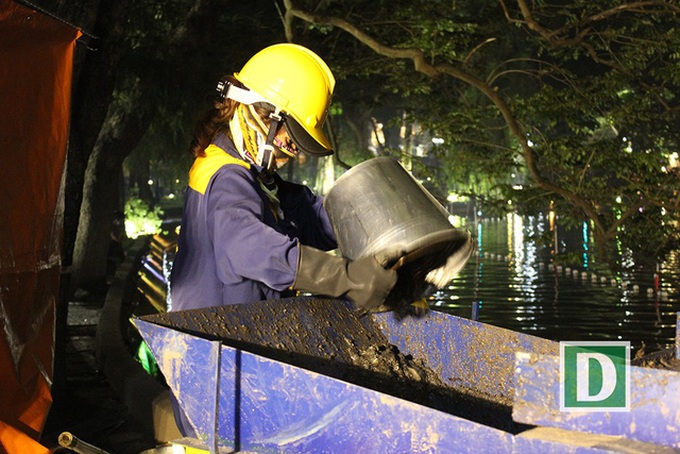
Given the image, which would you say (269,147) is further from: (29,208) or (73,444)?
(73,444)

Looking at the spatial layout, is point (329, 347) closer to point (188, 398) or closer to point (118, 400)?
point (188, 398)

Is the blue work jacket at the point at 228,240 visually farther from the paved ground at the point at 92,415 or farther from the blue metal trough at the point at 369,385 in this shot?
the paved ground at the point at 92,415

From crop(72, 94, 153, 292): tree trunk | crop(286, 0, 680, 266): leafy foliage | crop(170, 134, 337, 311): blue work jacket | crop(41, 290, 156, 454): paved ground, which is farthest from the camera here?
crop(72, 94, 153, 292): tree trunk

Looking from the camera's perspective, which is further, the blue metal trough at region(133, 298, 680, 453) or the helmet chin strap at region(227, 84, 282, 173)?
the helmet chin strap at region(227, 84, 282, 173)

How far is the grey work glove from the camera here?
11.0 ft

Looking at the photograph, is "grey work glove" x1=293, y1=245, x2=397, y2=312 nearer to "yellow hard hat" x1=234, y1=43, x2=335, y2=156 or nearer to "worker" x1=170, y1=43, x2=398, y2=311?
"worker" x1=170, y1=43, x2=398, y2=311

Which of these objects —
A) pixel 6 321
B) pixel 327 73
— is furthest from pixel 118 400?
pixel 327 73

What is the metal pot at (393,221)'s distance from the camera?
3.63m

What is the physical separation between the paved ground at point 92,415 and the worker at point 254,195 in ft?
5.30

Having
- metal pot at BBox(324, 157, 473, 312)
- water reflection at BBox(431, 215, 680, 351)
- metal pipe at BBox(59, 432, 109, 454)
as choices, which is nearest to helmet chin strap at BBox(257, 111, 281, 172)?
metal pot at BBox(324, 157, 473, 312)

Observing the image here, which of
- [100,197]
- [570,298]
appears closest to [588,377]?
[100,197]

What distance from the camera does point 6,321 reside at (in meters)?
4.01

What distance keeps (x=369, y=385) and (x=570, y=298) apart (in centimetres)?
1215

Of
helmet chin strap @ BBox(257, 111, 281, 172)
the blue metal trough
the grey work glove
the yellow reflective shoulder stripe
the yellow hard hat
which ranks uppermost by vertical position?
the yellow hard hat
